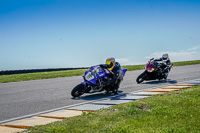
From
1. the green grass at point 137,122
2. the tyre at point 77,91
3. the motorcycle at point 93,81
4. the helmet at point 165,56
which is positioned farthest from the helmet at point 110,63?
the helmet at point 165,56

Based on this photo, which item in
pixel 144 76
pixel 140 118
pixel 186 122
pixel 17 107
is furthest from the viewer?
pixel 144 76

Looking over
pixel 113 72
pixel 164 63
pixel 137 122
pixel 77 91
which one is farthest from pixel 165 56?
pixel 137 122

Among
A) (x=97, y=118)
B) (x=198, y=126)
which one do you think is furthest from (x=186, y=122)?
(x=97, y=118)

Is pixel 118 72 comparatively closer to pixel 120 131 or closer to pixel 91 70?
pixel 91 70

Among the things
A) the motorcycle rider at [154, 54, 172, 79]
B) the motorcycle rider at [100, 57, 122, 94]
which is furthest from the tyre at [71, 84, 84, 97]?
the motorcycle rider at [154, 54, 172, 79]

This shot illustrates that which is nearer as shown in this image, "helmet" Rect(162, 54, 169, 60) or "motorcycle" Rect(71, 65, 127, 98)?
"motorcycle" Rect(71, 65, 127, 98)

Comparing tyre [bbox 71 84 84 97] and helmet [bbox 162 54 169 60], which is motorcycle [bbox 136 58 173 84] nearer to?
helmet [bbox 162 54 169 60]

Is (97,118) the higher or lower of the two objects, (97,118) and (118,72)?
the lower

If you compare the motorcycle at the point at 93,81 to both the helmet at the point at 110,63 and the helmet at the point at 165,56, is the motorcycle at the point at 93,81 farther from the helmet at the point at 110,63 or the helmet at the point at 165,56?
the helmet at the point at 165,56

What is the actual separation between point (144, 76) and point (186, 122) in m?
8.75

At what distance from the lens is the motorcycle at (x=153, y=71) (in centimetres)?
1353

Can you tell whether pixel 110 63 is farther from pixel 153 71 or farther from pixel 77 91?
pixel 153 71

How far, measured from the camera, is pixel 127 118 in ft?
18.2

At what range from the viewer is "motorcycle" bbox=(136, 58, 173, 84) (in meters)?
13.5
